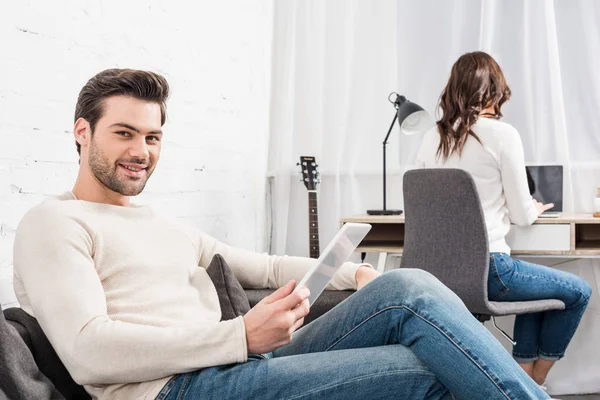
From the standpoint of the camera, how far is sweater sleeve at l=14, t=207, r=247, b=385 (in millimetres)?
1191

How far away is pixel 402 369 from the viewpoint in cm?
126

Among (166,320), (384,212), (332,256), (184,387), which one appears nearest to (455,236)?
(384,212)

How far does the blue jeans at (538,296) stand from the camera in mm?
2365

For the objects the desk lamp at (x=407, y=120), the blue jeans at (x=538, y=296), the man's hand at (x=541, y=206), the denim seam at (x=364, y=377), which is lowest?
the blue jeans at (x=538, y=296)

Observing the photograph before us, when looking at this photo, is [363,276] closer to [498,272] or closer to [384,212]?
[498,272]

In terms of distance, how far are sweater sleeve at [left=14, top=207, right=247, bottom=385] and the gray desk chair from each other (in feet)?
3.94

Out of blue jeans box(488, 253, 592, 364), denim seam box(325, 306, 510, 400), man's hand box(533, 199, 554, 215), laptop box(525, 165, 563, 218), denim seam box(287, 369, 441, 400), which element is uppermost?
laptop box(525, 165, 563, 218)

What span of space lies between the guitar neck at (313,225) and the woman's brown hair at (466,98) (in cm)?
74

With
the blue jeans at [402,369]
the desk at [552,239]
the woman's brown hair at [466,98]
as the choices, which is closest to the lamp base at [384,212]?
the desk at [552,239]

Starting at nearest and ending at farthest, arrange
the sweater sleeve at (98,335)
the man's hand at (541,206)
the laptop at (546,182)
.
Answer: the sweater sleeve at (98,335) < the man's hand at (541,206) < the laptop at (546,182)

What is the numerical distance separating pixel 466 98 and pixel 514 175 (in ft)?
1.04

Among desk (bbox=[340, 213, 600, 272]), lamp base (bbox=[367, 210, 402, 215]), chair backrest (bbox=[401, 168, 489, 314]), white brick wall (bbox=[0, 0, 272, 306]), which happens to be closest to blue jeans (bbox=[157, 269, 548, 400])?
white brick wall (bbox=[0, 0, 272, 306])

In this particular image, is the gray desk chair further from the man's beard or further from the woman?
the man's beard

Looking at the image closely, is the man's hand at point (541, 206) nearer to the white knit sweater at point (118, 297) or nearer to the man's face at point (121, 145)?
the white knit sweater at point (118, 297)
